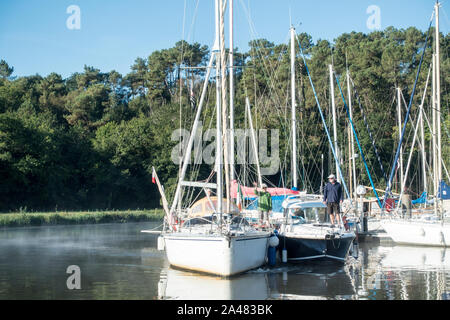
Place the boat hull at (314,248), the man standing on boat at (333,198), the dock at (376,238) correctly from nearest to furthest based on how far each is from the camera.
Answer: the boat hull at (314,248) → the man standing on boat at (333,198) → the dock at (376,238)

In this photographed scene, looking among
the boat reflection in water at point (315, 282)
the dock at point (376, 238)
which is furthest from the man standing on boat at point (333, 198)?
the dock at point (376, 238)

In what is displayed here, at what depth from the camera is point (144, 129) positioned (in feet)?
A: 272

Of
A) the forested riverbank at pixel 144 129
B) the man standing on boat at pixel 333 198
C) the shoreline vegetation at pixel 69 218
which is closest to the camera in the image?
the man standing on boat at pixel 333 198

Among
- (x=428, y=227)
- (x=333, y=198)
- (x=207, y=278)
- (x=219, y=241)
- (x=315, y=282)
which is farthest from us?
(x=428, y=227)

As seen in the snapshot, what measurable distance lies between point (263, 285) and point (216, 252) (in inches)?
76.5

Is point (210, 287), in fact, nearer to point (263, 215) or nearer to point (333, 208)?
point (263, 215)

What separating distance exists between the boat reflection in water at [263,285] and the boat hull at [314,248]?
66cm

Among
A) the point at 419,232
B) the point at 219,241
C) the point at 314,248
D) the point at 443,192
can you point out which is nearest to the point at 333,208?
the point at 314,248

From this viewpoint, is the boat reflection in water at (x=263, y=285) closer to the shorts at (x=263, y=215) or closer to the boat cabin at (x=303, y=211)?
the shorts at (x=263, y=215)

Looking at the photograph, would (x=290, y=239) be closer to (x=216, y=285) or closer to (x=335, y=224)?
(x=335, y=224)

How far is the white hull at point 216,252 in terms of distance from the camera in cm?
2122

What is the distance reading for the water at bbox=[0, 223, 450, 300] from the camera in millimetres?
19109

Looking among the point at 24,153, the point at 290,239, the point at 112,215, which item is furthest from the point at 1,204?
the point at 290,239

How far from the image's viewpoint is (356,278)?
2270cm
